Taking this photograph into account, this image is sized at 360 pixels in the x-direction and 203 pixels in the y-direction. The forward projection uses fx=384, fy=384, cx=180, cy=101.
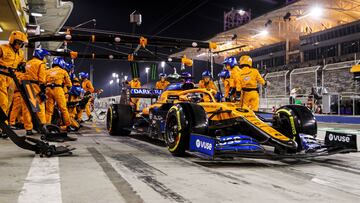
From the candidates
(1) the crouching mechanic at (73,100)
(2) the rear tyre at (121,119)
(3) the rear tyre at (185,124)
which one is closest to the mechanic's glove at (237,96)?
(2) the rear tyre at (121,119)

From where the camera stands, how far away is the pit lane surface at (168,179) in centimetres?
347

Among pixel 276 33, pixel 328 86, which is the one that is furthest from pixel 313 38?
pixel 328 86

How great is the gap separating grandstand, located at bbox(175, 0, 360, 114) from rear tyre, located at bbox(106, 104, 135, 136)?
28.3 ft

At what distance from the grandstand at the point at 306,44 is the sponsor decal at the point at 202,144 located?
486 inches

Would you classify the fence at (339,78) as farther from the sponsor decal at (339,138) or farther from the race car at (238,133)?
the sponsor decal at (339,138)

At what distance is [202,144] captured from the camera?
17.2 ft

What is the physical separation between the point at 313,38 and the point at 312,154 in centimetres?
2486

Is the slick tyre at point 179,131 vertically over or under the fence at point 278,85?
under

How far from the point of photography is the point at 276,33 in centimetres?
3316

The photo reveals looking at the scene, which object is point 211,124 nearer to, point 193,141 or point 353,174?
point 193,141

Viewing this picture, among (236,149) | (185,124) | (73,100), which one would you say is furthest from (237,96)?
(73,100)

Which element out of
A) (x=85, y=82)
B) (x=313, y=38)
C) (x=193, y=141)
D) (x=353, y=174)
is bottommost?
(x=353, y=174)

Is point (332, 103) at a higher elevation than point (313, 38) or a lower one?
lower

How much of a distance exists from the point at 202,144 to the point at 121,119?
483cm
